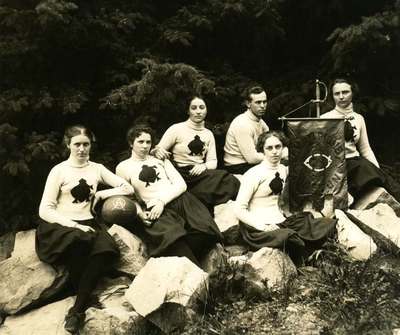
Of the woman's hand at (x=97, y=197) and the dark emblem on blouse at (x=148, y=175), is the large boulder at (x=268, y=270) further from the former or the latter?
the woman's hand at (x=97, y=197)

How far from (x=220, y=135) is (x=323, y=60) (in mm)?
1881

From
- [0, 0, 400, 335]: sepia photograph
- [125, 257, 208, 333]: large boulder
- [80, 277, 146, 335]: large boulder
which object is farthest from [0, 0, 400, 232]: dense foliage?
[125, 257, 208, 333]: large boulder

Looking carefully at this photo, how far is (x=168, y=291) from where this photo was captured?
482cm

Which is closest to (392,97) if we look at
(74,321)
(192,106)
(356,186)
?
(356,186)

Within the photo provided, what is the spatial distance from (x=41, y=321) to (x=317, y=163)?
320 centimetres

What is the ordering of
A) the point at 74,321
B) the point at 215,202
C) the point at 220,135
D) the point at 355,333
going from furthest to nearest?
the point at 220,135 < the point at 215,202 < the point at 74,321 < the point at 355,333

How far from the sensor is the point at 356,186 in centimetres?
661

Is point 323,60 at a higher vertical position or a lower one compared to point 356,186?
higher

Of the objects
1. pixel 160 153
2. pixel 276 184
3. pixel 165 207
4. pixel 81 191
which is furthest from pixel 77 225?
pixel 276 184

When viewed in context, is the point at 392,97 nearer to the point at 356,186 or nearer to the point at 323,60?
the point at 323,60

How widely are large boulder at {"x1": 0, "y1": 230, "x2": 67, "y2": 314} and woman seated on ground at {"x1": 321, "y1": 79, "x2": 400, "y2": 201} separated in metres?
3.43

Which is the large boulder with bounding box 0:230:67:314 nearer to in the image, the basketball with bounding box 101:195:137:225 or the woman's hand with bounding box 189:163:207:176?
the basketball with bounding box 101:195:137:225

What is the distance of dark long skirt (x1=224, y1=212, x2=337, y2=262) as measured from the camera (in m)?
5.40

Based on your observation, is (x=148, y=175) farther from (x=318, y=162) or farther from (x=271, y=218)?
(x=318, y=162)
